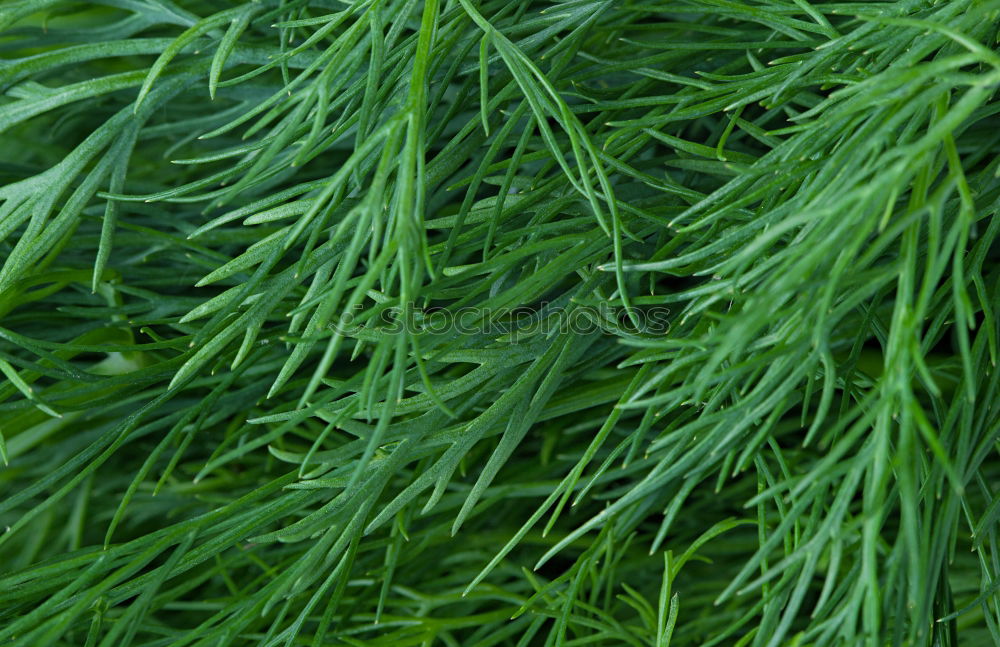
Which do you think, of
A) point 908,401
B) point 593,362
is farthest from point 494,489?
point 908,401

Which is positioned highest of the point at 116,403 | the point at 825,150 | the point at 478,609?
the point at 825,150

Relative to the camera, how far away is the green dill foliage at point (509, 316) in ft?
1.30

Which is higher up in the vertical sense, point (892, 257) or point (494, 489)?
point (892, 257)

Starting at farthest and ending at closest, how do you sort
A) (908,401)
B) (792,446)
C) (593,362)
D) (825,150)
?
(792,446), (593,362), (825,150), (908,401)

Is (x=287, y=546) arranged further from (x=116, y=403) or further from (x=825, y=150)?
(x=825, y=150)

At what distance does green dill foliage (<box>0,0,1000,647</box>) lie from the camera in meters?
0.40

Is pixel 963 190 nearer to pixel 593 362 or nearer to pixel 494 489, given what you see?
pixel 593 362

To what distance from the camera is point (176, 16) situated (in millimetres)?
614

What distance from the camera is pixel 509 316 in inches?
22.9

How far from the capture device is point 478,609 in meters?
0.72

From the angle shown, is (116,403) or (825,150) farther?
(116,403)

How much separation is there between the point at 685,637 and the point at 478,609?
174 mm

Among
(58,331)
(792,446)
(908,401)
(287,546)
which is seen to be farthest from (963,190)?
(58,331)

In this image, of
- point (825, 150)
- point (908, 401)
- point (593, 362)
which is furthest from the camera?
point (593, 362)
